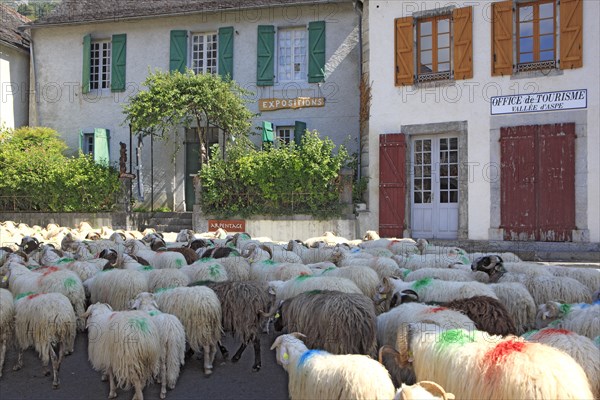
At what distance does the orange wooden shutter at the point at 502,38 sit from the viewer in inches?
567

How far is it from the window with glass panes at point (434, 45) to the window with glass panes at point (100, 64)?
11.5 metres

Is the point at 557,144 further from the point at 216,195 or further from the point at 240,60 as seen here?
the point at 240,60

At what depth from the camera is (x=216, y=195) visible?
16.2 metres

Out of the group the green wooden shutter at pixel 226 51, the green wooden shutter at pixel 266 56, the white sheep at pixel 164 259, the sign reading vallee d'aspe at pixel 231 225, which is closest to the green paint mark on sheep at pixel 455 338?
the white sheep at pixel 164 259

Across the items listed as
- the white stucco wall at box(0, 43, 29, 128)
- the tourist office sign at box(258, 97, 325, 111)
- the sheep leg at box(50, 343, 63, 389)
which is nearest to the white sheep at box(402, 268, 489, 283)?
the sheep leg at box(50, 343, 63, 389)

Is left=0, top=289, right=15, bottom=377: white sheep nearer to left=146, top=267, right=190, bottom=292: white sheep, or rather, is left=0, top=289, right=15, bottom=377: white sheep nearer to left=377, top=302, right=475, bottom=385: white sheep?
left=146, top=267, right=190, bottom=292: white sheep

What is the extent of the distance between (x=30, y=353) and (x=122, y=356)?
100 inches

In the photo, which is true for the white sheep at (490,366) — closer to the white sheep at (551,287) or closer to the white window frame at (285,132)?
the white sheep at (551,287)

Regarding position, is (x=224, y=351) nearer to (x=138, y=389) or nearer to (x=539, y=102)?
(x=138, y=389)

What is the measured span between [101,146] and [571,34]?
1487cm

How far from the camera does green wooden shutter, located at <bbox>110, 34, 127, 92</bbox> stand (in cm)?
2023

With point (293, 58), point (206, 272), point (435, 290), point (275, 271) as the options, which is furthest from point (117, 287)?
point (293, 58)

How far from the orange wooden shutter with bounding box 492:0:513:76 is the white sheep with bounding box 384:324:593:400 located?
11.5 meters

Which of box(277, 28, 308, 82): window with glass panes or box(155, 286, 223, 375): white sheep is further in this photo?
box(277, 28, 308, 82): window with glass panes
